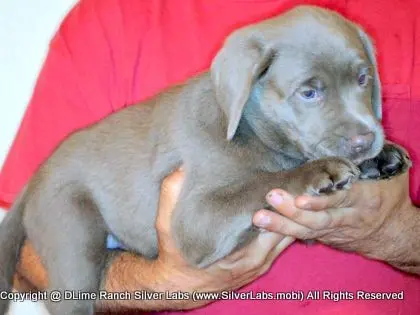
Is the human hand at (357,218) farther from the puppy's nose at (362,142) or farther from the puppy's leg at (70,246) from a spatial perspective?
the puppy's leg at (70,246)

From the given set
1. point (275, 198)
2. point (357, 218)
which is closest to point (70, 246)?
point (275, 198)

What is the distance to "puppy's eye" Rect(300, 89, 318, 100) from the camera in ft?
4.85

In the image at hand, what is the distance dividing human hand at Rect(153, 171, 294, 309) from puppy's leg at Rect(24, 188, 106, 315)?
16 cm

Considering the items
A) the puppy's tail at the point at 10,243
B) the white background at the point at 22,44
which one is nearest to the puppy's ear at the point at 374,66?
the puppy's tail at the point at 10,243

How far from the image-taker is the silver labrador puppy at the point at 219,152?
1469 millimetres

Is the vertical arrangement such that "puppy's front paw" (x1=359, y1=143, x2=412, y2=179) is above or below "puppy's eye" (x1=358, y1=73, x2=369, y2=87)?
below

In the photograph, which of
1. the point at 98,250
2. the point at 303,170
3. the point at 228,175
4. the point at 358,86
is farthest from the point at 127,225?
the point at 358,86

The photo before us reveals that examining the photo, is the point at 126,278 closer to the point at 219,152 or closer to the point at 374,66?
the point at 219,152

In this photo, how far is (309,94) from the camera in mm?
1484

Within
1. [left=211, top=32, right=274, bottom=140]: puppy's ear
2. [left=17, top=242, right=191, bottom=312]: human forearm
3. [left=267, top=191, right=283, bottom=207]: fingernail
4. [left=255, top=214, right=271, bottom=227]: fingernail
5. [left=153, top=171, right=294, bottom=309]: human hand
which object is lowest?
[left=17, top=242, right=191, bottom=312]: human forearm

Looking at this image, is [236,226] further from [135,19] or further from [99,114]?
[135,19]

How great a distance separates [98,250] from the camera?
5.73 ft

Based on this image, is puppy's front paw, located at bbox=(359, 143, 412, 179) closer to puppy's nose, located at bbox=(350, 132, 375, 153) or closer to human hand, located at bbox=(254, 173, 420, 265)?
human hand, located at bbox=(254, 173, 420, 265)

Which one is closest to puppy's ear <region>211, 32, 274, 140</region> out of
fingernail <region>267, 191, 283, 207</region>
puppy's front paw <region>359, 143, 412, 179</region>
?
fingernail <region>267, 191, 283, 207</region>
